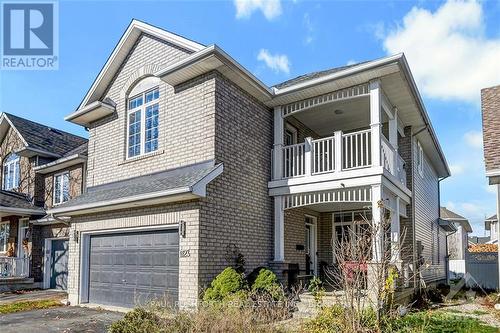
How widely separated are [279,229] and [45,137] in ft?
52.2

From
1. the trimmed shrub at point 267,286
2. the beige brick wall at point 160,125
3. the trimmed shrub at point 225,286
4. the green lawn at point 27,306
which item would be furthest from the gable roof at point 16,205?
the trimmed shrub at point 267,286

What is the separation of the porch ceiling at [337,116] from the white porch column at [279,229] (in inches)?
134

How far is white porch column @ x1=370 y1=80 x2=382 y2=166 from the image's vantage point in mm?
10539

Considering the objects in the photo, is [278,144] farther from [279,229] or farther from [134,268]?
[134,268]

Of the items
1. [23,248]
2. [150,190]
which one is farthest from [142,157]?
[23,248]

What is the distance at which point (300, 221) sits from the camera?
1425cm

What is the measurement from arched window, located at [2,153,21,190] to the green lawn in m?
10.1

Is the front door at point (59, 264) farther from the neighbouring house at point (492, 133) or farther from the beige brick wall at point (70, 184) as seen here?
the neighbouring house at point (492, 133)

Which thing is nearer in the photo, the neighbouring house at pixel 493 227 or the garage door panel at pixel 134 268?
the garage door panel at pixel 134 268

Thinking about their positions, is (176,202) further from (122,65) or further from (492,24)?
(492,24)

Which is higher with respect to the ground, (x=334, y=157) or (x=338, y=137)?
(x=338, y=137)

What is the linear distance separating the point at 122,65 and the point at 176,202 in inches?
233

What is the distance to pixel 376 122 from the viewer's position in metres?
10.6

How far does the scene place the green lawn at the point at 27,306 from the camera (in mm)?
12445
